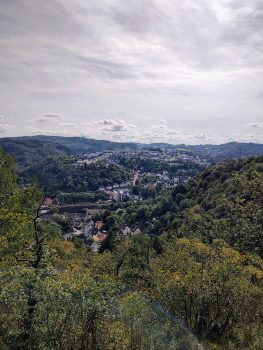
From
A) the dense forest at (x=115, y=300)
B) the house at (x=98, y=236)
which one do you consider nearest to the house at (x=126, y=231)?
the house at (x=98, y=236)

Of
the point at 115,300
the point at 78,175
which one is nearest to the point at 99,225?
the point at 78,175

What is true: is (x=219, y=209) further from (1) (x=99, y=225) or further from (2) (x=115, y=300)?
(1) (x=99, y=225)

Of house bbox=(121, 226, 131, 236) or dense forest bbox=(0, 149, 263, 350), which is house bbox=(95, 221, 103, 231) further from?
dense forest bbox=(0, 149, 263, 350)

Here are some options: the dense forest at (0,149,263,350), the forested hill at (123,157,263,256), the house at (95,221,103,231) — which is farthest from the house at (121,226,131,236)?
the dense forest at (0,149,263,350)

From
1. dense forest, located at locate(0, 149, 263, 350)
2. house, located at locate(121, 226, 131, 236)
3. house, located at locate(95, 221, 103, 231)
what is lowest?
house, located at locate(95, 221, 103, 231)

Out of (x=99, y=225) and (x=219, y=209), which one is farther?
(x=99, y=225)

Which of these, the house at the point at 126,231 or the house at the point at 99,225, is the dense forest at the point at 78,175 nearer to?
the house at the point at 99,225

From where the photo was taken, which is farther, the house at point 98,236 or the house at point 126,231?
the house at point 98,236

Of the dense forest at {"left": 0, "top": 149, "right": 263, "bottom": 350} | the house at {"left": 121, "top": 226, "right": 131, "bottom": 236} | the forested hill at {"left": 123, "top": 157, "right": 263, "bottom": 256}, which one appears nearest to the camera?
the dense forest at {"left": 0, "top": 149, "right": 263, "bottom": 350}
